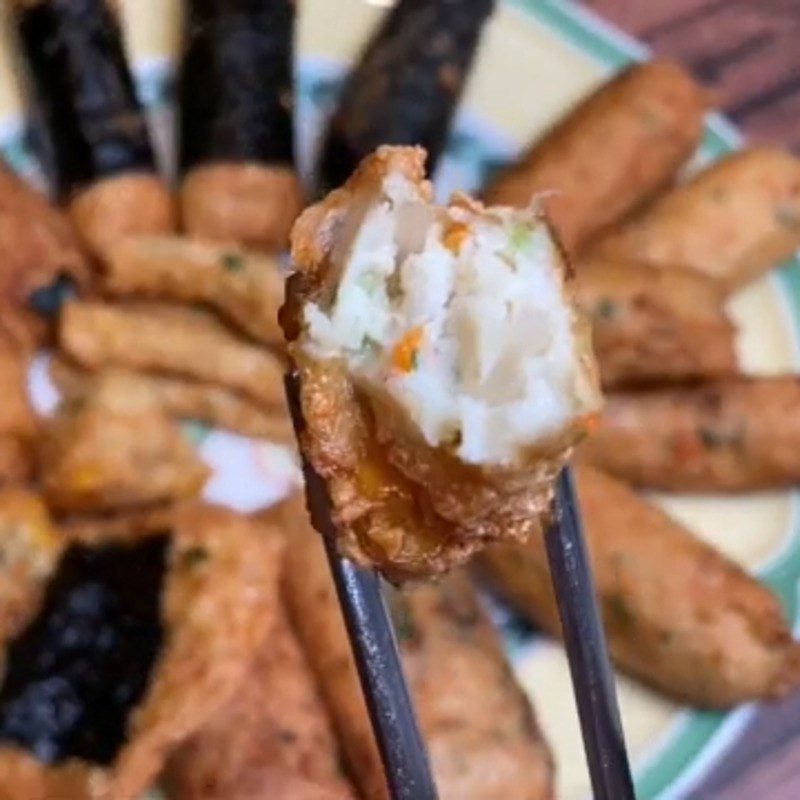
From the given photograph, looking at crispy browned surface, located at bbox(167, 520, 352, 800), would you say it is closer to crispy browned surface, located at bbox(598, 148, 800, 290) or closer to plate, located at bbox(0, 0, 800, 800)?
plate, located at bbox(0, 0, 800, 800)

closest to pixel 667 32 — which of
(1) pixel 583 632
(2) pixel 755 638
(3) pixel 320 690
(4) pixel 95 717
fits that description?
(2) pixel 755 638

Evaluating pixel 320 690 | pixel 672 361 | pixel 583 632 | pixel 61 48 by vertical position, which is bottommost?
pixel 320 690

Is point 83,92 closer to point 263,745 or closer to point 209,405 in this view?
point 209,405

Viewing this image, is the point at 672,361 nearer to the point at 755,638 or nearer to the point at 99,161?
the point at 755,638

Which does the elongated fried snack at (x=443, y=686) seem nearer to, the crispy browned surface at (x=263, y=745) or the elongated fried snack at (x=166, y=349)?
the crispy browned surface at (x=263, y=745)

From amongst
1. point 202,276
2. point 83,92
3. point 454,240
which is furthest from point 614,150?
point 454,240

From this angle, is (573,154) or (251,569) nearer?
(251,569)

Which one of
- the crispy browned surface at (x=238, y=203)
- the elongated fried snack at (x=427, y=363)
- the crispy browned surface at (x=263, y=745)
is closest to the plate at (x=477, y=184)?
the crispy browned surface at (x=238, y=203)
